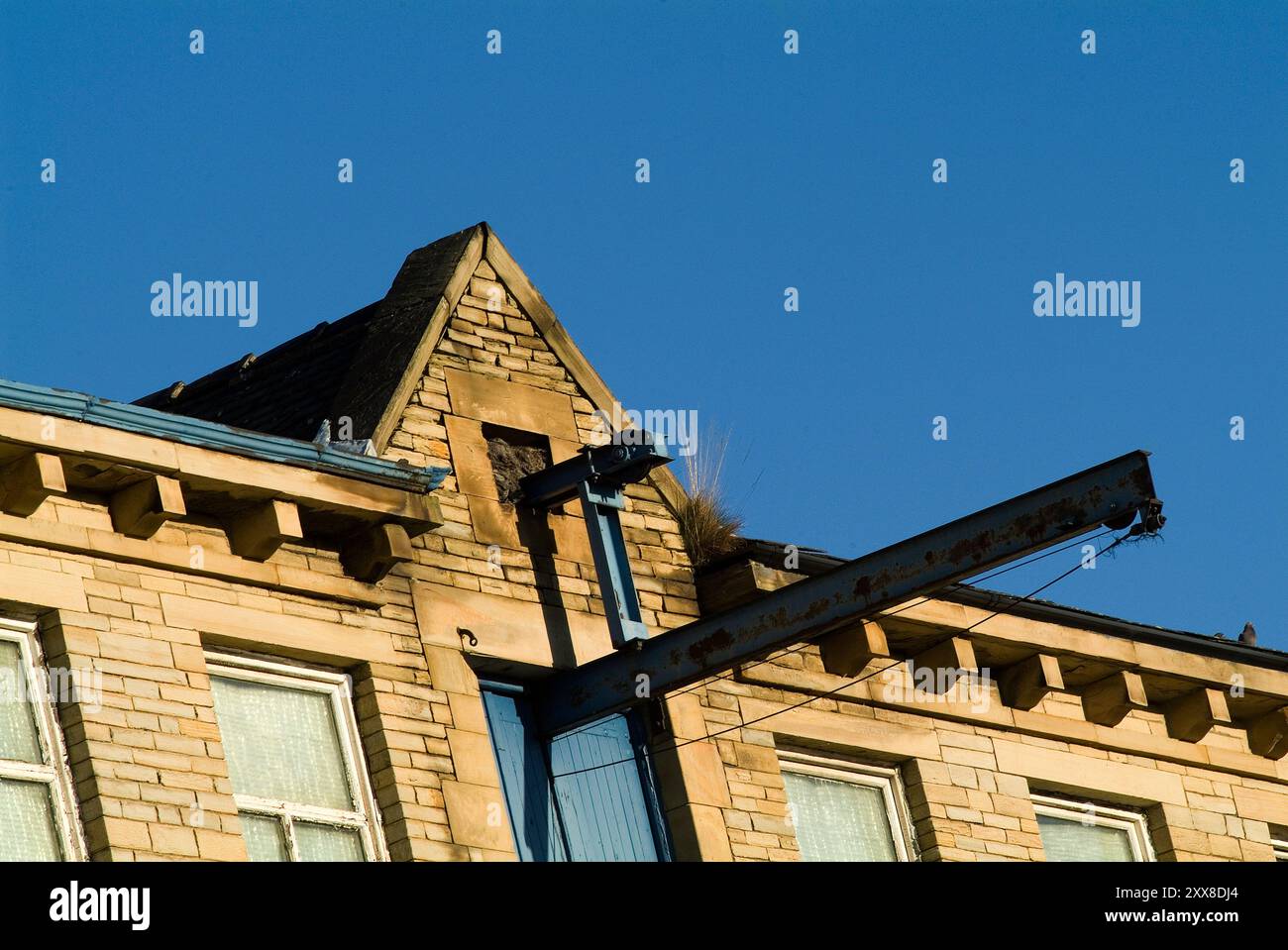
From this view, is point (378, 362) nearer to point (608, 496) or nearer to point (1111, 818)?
point (608, 496)

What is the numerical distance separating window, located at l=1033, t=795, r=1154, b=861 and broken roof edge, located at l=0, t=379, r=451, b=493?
4.98 m

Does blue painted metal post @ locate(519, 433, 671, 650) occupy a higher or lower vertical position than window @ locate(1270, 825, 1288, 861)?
higher

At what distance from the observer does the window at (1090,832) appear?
16438 millimetres

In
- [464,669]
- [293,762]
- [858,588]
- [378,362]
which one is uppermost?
[378,362]

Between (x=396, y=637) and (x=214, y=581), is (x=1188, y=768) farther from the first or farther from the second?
(x=214, y=581)

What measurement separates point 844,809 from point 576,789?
196 cm

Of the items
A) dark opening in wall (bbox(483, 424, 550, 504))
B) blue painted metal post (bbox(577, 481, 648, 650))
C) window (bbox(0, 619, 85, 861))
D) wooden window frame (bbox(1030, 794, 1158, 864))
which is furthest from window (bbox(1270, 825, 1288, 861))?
window (bbox(0, 619, 85, 861))

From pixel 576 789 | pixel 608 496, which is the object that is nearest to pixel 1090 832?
pixel 576 789

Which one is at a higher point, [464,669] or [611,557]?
[611,557]

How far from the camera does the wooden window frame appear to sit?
16547 millimetres

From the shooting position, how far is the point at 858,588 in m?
13.8

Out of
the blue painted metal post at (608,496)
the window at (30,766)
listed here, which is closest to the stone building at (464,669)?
the window at (30,766)

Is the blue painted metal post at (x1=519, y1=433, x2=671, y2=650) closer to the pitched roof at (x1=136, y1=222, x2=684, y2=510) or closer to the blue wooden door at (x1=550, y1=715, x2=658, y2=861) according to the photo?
the blue wooden door at (x1=550, y1=715, x2=658, y2=861)
